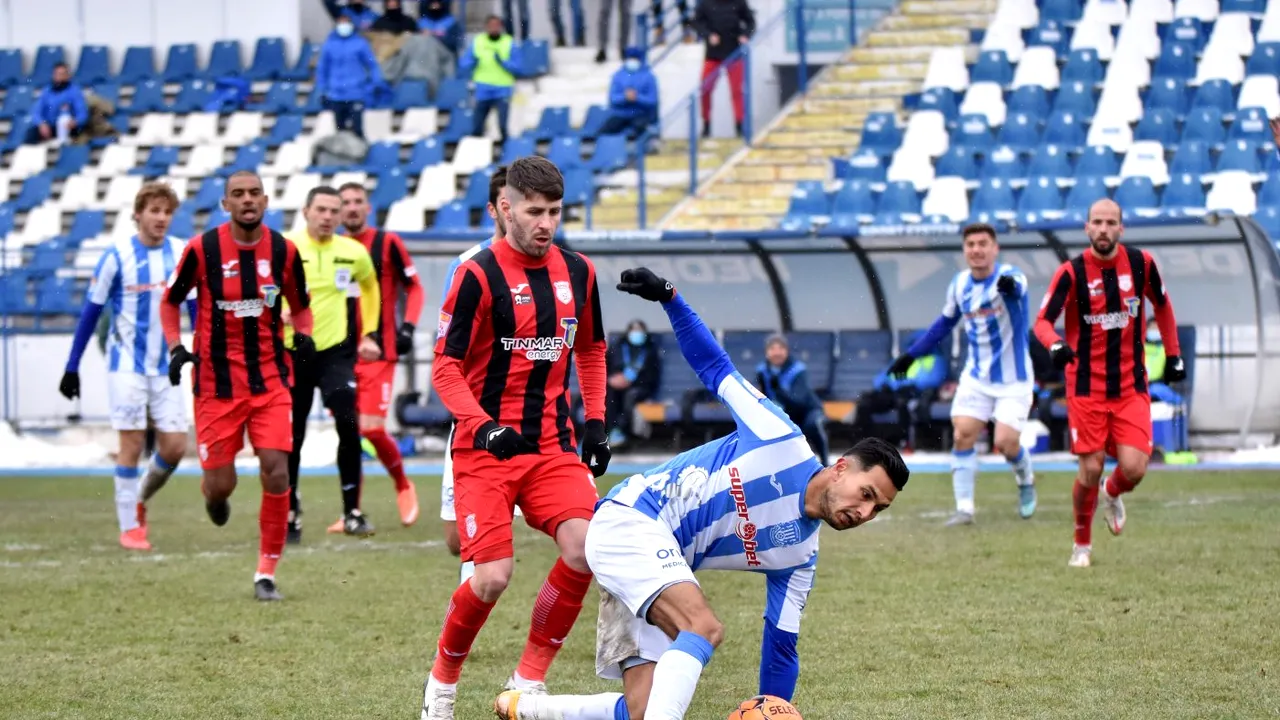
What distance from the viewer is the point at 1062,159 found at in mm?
20094

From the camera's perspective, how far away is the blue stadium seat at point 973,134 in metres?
21.1

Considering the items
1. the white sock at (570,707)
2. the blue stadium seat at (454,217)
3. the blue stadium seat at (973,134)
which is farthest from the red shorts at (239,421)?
the blue stadium seat at (973,134)

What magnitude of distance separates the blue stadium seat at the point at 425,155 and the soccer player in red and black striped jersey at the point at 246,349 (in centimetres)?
1515

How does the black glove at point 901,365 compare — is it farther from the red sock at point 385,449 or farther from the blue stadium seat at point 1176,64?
the blue stadium seat at point 1176,64

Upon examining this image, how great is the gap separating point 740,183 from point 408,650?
51.3ft

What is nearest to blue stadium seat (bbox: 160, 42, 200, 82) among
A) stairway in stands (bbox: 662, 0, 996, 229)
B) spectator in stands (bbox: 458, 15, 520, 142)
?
spectator in stands (bbox: 458, 15, 520, 142)

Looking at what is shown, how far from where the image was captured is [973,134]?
69.5ft

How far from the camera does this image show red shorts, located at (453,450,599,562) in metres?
6.00

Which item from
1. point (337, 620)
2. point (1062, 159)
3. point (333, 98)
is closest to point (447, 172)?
point (333, 98)

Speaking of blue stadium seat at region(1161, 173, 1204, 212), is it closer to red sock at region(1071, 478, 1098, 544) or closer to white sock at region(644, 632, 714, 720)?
red sock at region(1071, 478, 1098, 544)

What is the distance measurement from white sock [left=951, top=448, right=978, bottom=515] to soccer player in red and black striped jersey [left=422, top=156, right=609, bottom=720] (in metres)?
5.96

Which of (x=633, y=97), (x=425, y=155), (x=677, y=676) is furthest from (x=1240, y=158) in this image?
(x=677, y=676)

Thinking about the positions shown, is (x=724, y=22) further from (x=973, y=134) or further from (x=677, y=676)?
(x=677, y=676)

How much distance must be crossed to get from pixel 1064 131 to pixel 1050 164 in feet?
3.09
